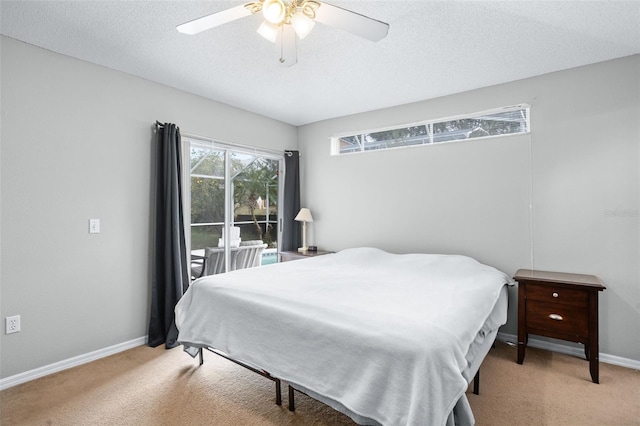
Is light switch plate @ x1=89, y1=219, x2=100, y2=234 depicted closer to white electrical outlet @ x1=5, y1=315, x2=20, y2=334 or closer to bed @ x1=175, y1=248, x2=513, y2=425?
white electrical outlet @ x1=5, y1=315, x2=20, y2=334

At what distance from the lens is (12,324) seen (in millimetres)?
2373

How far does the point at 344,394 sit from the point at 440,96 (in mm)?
3141

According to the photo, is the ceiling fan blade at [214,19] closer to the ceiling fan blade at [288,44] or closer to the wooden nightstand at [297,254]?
the ceiling fan blade at [288,44]

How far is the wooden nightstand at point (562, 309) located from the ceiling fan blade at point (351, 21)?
2227 millimetres

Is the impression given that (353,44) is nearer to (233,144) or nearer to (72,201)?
(233,144)

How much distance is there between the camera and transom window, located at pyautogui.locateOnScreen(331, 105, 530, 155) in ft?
10.5

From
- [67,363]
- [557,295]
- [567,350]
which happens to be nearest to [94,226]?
[67,363]

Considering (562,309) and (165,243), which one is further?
(165,243)

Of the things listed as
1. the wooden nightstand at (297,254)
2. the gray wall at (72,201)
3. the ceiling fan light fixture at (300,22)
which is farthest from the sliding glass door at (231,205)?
the ceiling fan light fixture at (300,22)

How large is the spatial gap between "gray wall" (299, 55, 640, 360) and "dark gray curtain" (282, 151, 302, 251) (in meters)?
0.95

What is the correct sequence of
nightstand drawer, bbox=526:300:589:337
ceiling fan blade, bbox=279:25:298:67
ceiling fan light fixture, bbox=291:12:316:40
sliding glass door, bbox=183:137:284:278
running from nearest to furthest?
ceiling fan light fixture, bbox=291:12:316:40 → ceiling fan blade, bbox=279:25:298:67 → nightstand drawer, bbox=526:300:589:337 → sliding glass door, bbox=183:137:284:278

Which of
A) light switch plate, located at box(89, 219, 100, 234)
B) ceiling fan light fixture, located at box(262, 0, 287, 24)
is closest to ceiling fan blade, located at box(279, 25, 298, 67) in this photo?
ceiling fan light fixture, located at box(262, 0, 287, 24)

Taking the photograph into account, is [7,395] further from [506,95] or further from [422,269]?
[506,95]

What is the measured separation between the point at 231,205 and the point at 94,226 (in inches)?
57.4
